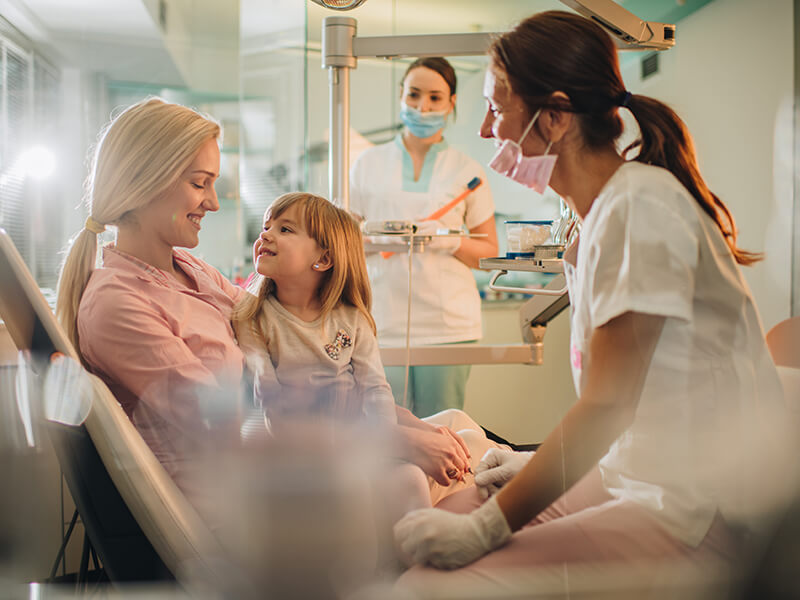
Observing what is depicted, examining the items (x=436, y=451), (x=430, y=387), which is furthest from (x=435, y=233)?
(x=436, y=451)

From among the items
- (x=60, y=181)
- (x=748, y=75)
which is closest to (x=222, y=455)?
(x=60, y=181)

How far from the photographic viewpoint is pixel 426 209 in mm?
1098

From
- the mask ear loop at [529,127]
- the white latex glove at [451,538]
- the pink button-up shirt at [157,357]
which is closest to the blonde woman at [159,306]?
the pink button-up shirt at [157,357]

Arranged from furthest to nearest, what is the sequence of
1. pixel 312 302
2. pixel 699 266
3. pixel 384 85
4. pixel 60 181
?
pixel 384 85 → pixel 312 302 → pixel 60 181 → pixel 699 266

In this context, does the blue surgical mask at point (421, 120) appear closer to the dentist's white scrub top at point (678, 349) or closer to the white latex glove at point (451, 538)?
the dentist's white scrub top at point (678, 349)

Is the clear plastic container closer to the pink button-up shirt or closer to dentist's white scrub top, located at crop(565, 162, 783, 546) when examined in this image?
dentist's white scrub top, located at crop(565, 162, 783, 546)

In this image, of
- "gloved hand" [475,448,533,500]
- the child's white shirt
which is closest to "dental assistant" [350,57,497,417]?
the child's white shirt

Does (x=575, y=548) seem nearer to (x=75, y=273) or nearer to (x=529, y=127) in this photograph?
(x=529, y=127)

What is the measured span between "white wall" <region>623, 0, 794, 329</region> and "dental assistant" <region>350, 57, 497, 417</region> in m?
0.36

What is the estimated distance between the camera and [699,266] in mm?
505

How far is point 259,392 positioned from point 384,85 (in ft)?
2.35

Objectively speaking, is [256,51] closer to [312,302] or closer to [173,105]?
[173,105]

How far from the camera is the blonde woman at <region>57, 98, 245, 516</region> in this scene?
2.20 ft

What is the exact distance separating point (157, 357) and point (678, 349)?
542mm
